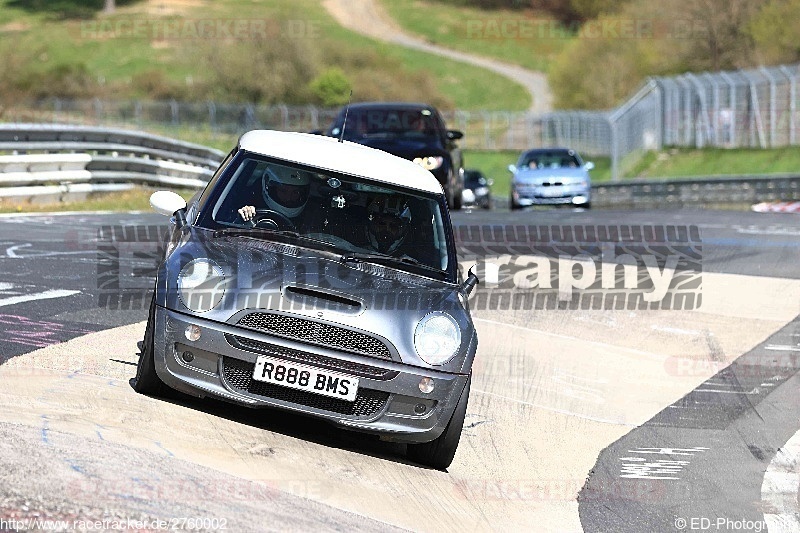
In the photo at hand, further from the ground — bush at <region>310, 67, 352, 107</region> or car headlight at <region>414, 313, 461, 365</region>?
car headlight at <region>414, 313, 461, 365</region>

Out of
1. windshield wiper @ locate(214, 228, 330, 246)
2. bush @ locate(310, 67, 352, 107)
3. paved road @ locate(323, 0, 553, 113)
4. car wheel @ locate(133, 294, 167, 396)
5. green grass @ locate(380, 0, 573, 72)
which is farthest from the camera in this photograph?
green grass @ locate(380, 0, 573, 72)

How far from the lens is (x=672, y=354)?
10633 mm

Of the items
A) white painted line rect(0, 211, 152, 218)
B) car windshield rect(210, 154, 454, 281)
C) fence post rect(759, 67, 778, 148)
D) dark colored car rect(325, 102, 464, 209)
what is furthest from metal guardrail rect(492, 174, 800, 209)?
car windshield rect(210, 154, 454, 281)

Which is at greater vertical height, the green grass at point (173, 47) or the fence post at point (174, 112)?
the fence post at point (174, 112)

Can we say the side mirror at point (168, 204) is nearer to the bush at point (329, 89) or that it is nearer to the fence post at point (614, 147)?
the fence post at point (614, 147)

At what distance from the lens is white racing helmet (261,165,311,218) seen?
7.50 meters

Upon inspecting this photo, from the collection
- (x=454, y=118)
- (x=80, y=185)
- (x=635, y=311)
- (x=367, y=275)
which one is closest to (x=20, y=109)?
(x=454, y=118)

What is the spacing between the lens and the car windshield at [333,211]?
290 inches

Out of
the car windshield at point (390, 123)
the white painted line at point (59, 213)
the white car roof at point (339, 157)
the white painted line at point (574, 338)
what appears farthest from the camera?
the car windshield at point (390, 123)

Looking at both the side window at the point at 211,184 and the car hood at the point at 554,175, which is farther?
the car hood at the point at 554,175

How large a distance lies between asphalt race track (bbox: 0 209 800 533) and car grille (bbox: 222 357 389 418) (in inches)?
9.0
